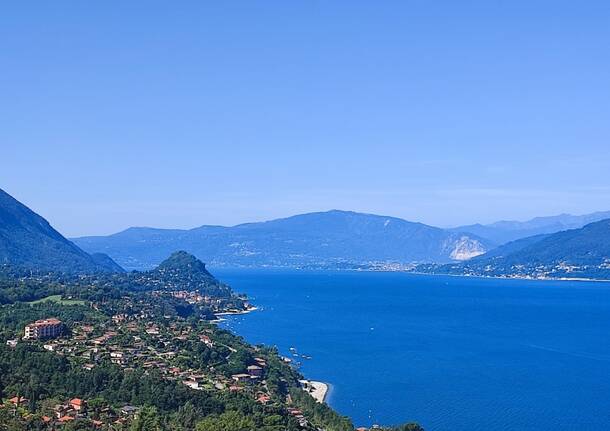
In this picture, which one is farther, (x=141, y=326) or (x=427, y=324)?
(x=427, y=324)

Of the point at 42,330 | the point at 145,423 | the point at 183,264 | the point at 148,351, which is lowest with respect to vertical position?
the point at 145,423

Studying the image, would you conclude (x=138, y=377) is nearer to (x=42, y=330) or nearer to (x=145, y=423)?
(x=145, y=423)

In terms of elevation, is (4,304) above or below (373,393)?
above

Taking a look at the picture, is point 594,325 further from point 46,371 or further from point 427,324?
point 46,371

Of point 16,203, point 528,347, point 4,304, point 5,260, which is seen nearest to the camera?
point 4,304

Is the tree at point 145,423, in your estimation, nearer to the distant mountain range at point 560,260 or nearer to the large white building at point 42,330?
the large white building at point 42,330

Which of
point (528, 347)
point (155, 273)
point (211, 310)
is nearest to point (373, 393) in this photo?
point (528, 347)

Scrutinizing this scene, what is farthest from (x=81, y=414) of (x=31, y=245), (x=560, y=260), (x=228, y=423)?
(x=560, y=260)

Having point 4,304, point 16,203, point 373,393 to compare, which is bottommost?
point 373,393
